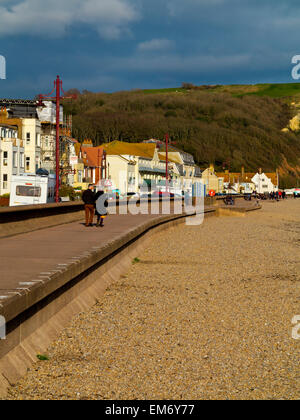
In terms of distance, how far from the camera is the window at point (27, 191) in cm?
3409

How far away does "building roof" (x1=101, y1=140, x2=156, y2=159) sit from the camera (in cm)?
12606

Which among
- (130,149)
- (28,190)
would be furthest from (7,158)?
(130,149)

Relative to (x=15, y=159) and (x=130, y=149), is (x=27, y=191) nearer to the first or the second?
(x=15, y=159)

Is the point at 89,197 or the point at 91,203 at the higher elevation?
the point at 89,197

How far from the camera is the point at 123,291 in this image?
1217cm

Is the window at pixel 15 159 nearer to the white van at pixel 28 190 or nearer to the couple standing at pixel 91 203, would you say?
the white van at pixel 28 190

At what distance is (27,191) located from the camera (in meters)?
34.2

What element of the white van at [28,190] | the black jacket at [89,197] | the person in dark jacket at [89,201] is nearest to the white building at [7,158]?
the white van at [28,190]

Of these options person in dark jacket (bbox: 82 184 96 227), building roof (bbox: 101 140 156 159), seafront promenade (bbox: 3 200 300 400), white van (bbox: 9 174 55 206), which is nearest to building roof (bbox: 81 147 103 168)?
building roof (bbox: 101 140 156 159)

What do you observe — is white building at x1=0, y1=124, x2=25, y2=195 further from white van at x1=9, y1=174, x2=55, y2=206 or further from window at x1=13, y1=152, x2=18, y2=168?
white van at x1=9, y1=174, x2=55, y2=206

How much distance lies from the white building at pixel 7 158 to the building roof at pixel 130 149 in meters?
44.4

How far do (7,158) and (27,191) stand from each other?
42047 mm
